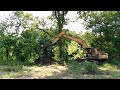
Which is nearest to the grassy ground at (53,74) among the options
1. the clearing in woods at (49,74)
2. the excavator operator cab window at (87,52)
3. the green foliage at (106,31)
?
the clearing in woods at (49,74)

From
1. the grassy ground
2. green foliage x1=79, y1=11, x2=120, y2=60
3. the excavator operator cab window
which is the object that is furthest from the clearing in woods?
green foliage x1=79, y1=11, x2=120, y2=60

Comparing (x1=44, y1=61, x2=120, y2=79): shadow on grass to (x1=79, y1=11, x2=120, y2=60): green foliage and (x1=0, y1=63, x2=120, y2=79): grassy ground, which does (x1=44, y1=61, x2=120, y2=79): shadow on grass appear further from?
(x1=79, y1=11, x2=120, y2=60): green foliage

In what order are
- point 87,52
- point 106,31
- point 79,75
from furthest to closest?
point 106,31 < point 87,52 < point 79,75

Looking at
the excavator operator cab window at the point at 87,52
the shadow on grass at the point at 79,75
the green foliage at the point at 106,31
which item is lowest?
the shadow on grass at the point at 79,75

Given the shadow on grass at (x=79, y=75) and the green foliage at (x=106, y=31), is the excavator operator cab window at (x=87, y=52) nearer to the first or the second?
the shadow on grass at (x=79, y=75)

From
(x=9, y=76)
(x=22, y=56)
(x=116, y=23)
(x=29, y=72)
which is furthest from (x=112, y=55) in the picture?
(x=9, y=76)

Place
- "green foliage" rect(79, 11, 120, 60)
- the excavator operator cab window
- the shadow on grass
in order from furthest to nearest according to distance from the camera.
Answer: "green foliage" rect(79, 11, 120, 60) < the excavator operator cab window < the shadow on grass

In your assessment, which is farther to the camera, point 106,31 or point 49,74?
point 106,31

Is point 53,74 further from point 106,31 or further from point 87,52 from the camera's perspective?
point 106,31

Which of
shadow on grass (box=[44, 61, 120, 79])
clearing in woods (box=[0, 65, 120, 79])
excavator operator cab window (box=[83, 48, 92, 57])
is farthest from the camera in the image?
excavator operator cab window (box=[83, 48, 92, 57])

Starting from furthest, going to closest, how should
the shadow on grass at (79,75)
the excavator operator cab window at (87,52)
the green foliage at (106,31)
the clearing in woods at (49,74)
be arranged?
the green foliage at (106,31) → the excavator operator cab window at (87,52) → the shadow on grass at (79,75) → the clearing in woods at (49,74)

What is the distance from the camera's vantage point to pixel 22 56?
40.9 feet

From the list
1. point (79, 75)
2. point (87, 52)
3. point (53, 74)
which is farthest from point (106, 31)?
point (53, 74)
